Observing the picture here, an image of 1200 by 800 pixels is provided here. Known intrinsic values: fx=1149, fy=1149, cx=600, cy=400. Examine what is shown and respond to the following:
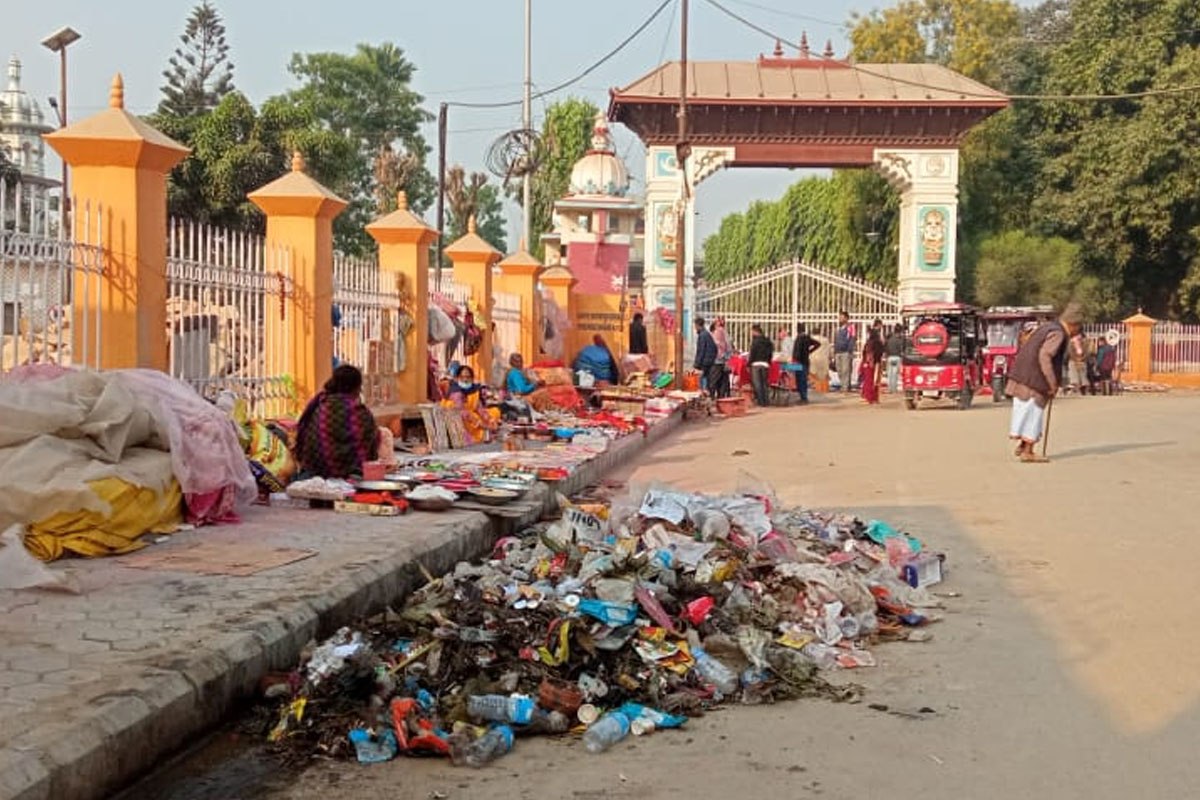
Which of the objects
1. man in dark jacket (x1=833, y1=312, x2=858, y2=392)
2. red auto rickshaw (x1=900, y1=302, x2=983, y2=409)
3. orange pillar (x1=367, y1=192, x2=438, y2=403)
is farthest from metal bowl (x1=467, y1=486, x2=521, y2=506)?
man in dark jacket (x1=833, y1=312, x2=858, y2=392)

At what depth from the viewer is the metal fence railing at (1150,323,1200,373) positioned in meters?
31.5

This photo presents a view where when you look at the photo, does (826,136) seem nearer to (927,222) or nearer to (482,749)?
(927,222)

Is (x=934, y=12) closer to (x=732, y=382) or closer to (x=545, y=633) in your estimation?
(x=732, y=382)

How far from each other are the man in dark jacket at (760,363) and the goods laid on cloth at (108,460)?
16293 millimetres

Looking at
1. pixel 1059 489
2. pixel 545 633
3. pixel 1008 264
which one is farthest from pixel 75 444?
pixel 1008 264

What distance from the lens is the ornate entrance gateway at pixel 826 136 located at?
27891mm

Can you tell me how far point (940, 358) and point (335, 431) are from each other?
49.1ft

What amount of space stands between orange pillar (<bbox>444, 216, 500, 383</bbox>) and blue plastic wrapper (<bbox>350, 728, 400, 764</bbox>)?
12.7m

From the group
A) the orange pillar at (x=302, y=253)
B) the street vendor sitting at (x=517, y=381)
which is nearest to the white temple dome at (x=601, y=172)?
the street vendor sitting at (x=517, y=381)

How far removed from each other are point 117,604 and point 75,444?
1582mm

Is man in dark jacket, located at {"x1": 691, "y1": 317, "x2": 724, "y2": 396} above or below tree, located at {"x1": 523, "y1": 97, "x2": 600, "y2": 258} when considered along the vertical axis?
below

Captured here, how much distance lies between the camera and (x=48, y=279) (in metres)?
7.04

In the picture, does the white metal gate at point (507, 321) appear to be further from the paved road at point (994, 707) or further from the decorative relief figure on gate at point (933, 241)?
the decorative relief figure on gate at point (933, 241)

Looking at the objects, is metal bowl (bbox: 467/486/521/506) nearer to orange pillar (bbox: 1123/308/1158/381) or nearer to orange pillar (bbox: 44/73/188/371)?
orange pillar (bbox: 44/73/188/371)
